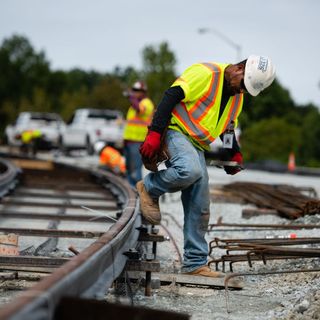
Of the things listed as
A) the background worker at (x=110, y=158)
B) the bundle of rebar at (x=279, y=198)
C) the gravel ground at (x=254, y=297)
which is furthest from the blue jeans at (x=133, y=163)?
the gravel ground at (x=254, y=297)

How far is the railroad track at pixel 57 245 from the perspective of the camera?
9.05ft

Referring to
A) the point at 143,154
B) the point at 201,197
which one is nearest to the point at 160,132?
the point at 143,154

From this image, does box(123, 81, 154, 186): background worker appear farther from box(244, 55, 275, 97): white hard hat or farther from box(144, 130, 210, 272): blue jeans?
box(244, 55, 275, 97): white hard hat

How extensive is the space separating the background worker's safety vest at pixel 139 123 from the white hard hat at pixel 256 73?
589 centimetres

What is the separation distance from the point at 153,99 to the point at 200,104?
190 feet

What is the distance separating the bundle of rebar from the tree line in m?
30.3

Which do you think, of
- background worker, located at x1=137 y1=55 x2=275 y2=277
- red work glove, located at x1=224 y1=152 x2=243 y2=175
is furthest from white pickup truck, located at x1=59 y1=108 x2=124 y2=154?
background worker, located at x1=137 y1=55 x2=275 y2=277

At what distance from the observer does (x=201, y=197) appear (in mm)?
5488

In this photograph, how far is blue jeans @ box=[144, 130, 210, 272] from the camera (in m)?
5.29

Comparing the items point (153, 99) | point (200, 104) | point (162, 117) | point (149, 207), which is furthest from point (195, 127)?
point (153, 99)

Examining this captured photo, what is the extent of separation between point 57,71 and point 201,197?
114 meters

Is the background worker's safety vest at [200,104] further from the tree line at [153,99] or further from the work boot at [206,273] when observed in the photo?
the tree line at [153,99]

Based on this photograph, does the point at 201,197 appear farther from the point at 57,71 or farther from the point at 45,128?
the point at 57,71

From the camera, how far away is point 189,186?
18.0 ft
